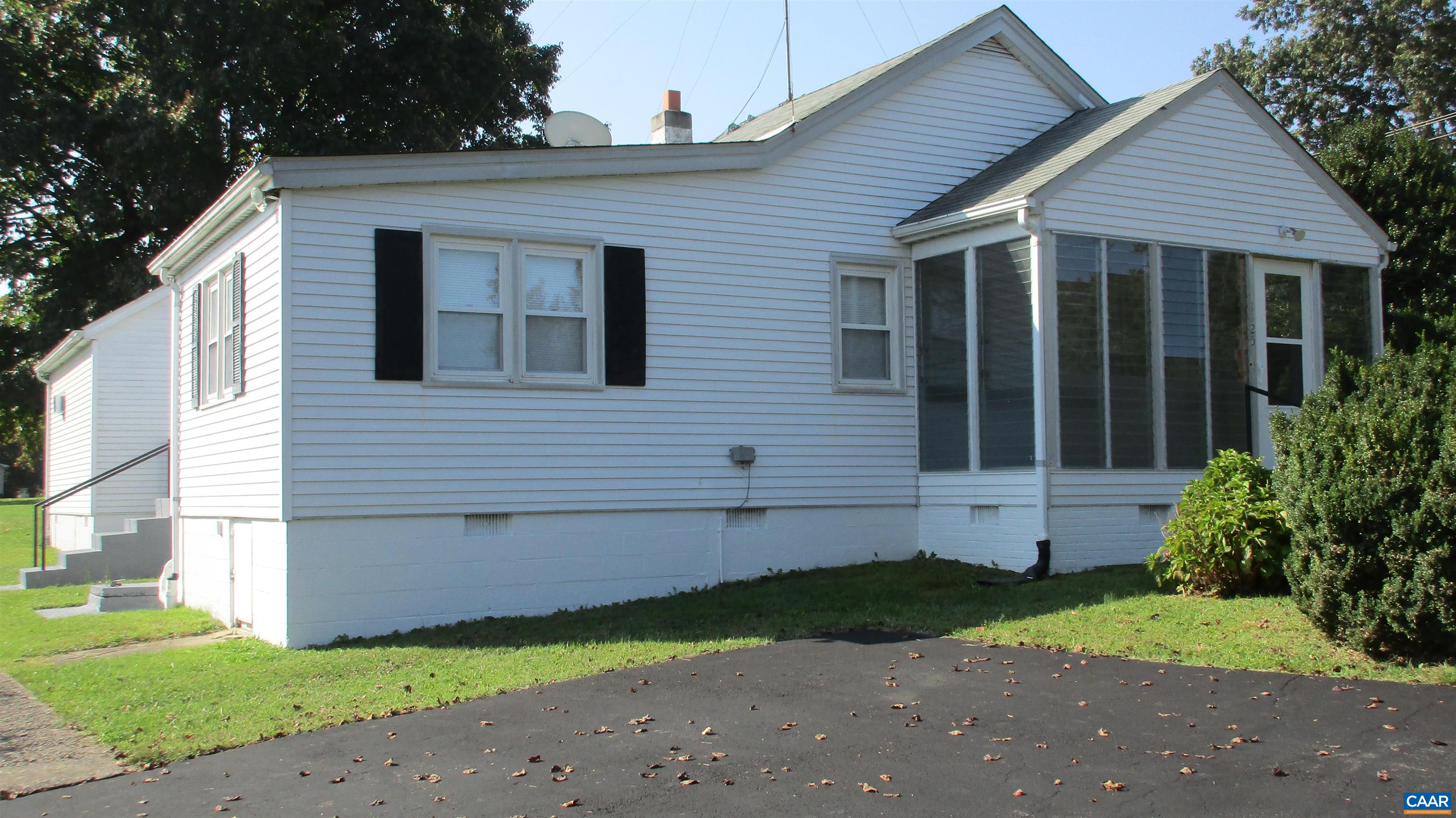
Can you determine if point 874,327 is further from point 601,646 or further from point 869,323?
point 601,646

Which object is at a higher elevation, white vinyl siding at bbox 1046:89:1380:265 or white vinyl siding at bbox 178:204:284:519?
white vinyl siding at bbox 1046:89:1380:265

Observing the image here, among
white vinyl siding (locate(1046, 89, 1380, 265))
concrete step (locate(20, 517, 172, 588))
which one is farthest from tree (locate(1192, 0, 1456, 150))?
concrete step (locate(20, 517, 172, 588))

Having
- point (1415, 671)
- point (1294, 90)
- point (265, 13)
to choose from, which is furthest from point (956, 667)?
point (1294, 90)

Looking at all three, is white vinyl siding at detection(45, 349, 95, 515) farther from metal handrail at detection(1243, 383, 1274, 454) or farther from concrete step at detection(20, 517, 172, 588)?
metal handrail at detection(1243, 383, 1274, 454)

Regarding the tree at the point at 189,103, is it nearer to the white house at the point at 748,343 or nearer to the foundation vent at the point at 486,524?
the white house at the point at 748,343

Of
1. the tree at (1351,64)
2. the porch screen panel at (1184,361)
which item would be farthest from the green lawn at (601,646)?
the tree at (1351,64)

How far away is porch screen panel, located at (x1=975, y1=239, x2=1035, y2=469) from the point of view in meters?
12.2

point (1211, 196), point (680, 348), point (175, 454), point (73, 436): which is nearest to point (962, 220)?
point (1211, 196)

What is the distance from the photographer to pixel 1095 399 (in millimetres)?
12359

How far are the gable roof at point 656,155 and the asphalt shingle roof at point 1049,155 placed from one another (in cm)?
121

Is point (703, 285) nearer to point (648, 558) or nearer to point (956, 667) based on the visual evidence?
point (648, 558)

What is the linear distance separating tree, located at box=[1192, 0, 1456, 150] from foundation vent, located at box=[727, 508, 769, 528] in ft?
77.5

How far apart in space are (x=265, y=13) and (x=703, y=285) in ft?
56.0

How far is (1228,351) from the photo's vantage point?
13367 mm
